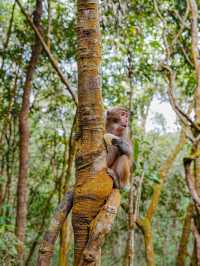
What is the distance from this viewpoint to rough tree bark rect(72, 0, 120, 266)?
6.60 ft

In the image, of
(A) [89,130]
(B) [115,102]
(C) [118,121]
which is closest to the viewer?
(A) [89,130]

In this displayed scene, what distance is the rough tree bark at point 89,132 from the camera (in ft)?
6.60

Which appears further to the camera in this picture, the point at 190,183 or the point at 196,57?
the point at 196,57

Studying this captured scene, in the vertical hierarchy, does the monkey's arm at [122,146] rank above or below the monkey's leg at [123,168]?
above

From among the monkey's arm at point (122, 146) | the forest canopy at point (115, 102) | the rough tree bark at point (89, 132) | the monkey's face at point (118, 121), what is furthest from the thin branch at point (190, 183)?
the rough tree bark at point (89, 132)

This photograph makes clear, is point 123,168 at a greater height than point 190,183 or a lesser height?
lesser

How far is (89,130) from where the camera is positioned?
2129 mm

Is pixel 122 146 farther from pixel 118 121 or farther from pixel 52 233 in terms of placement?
pixel 52 233

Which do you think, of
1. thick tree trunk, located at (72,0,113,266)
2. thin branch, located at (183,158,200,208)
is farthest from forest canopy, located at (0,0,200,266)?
thick tree trunk, located at (72,0,113,266)

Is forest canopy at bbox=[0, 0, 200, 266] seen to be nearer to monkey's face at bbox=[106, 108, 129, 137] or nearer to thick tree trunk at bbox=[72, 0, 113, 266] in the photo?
monkey's face at bbox=[106, 108, 129, 137]

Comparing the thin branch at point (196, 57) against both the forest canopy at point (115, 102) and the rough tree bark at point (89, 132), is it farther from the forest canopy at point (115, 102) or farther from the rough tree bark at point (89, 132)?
the rough tree bark at point (89, 132)

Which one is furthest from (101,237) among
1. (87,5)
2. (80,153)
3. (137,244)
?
(137,244)

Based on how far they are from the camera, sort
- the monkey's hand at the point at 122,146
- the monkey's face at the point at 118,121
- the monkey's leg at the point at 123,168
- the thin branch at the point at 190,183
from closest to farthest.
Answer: the monkey's leg at the point at 123,168
the monkey's hand at the point at 122,146
the monkey's face at the point at 118,121
the thin branch at the point at 190,183

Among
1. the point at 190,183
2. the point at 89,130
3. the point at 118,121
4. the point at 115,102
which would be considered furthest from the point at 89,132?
the point at 115,102
